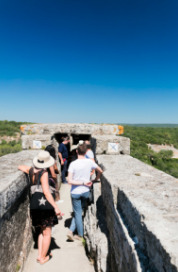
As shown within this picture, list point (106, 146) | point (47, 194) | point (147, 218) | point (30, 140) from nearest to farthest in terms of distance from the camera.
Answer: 1. point (147, 218)
2. point (47, 194)
3. point (106, 146)
4. point (30, 140)

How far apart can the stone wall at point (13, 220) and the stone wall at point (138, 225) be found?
1004mm

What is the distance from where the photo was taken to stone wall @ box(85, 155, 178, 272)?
1.14m

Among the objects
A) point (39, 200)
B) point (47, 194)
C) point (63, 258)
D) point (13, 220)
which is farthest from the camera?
point (63, 258)

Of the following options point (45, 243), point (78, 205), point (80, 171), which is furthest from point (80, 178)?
point (45, 243)

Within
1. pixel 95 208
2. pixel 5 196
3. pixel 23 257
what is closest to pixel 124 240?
pixel 5 196

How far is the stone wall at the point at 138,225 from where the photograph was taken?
114 centimetres

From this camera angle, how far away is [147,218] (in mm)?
1353

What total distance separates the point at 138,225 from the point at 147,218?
13cm

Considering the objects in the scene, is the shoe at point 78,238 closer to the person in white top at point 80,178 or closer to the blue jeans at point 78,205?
the blue jeans at point 78,205

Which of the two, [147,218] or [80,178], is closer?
[147,218]

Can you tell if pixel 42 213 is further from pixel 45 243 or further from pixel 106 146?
pixel 106 146

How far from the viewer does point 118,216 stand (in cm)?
184

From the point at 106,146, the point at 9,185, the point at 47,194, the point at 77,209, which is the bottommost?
the point at 77,209

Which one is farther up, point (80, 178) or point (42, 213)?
point (80, 178)
